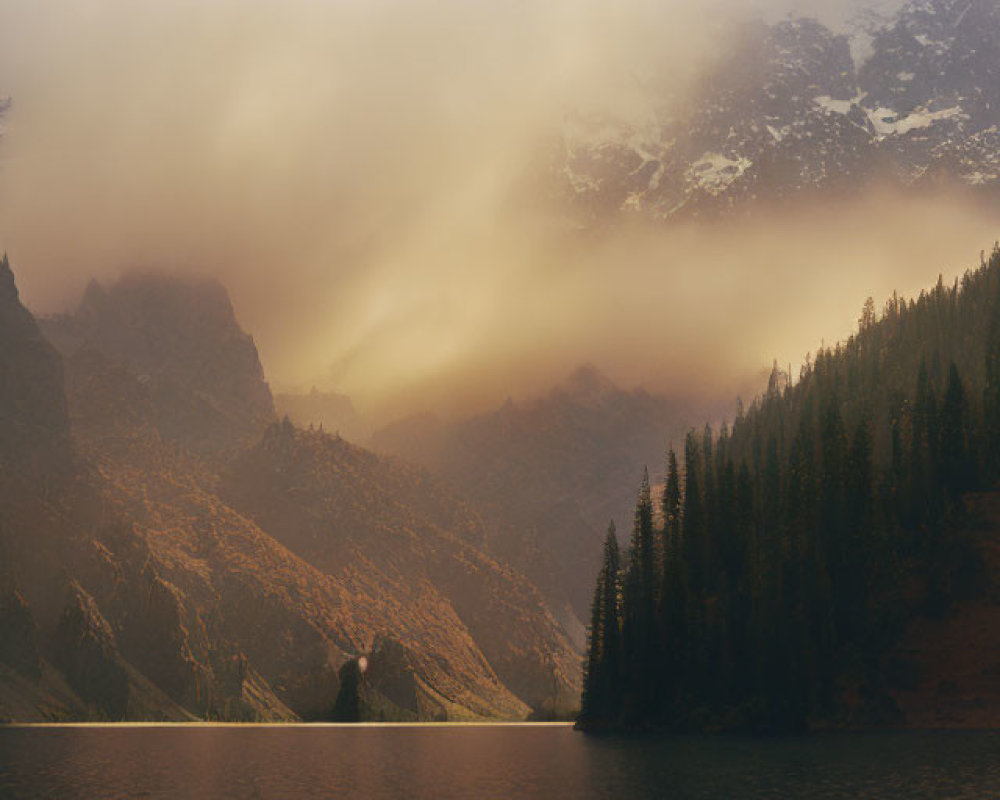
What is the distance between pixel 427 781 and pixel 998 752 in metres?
73.9

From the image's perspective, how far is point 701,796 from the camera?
4614 inches

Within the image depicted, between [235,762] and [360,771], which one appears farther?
[235,762]

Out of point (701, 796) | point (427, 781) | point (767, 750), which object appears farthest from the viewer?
point (767, 750)

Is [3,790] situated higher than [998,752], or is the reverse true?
[998,752]

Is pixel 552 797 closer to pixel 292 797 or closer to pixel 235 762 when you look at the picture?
pixel 292 797

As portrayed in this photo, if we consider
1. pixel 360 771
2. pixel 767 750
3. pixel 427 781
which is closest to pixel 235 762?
pixel 360 771

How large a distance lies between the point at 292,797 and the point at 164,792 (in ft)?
48.9

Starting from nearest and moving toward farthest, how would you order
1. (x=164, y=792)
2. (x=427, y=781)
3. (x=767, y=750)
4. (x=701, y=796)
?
(x=701, y=796) < (x=164, y=792) < (x=427, y=781) < (x=767, y=750)

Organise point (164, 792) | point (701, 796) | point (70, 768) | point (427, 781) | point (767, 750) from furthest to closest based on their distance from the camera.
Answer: point (767, 750) < point (70, 768) < point (427, 781) < point (164, 792) < point (701, 796)

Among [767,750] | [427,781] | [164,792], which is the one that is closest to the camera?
[164,792]

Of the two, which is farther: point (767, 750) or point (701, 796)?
point (767, 750)

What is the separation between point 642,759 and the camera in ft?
563

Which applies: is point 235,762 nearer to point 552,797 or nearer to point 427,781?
point 427,781

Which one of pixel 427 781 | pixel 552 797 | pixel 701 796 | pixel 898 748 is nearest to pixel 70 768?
pixel 427 781
